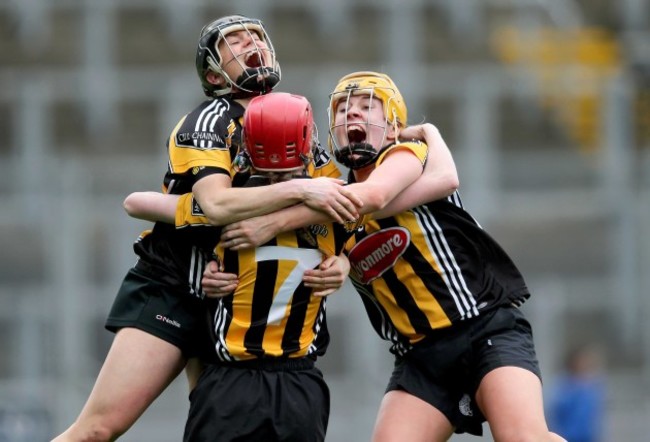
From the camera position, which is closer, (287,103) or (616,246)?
(287,103)

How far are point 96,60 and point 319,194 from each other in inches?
381

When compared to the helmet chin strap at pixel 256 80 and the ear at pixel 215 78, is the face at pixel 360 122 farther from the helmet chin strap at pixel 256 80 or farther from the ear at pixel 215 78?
the ear at pixel 215 78

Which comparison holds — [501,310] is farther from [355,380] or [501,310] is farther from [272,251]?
[355,380]

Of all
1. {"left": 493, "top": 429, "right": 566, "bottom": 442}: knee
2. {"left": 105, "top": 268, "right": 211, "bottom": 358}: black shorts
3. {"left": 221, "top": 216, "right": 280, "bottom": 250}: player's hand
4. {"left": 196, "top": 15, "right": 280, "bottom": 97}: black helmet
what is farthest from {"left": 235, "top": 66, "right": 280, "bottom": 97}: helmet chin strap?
{"left": 493, "top": 429, "right": 566, "bottom": 442}: knee

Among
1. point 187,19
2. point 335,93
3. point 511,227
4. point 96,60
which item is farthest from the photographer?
point 187,19

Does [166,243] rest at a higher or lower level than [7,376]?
higher

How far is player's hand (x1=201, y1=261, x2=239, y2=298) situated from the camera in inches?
199

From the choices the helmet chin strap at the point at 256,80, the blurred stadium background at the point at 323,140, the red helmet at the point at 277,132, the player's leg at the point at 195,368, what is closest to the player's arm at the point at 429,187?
the red helmet at the point at 277,132

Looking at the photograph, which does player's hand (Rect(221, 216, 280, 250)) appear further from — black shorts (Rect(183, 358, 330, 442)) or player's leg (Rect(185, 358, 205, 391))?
player's leg (Rect(185, 358, 205, 391))

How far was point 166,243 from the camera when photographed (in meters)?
5.57

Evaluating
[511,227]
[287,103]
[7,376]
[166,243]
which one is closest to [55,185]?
[7,376]

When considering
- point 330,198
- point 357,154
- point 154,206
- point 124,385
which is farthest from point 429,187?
point 124,385

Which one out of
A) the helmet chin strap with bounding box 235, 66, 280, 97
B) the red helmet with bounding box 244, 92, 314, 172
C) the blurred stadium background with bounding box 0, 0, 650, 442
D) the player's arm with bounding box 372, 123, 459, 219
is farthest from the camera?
the blurred stadium background with bounding box 0, 0, 650, 442

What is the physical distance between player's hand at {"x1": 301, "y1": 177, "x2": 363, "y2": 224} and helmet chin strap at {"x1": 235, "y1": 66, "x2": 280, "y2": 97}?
54 cm
